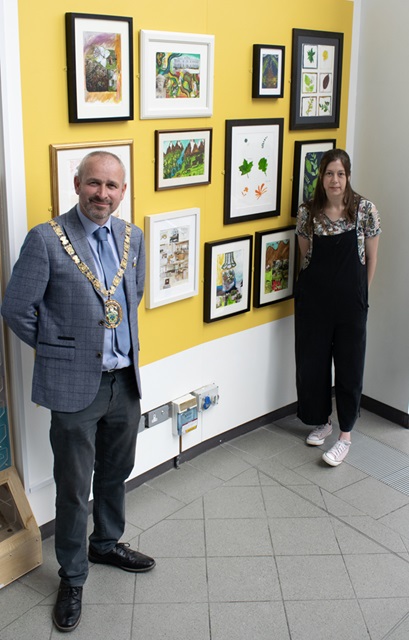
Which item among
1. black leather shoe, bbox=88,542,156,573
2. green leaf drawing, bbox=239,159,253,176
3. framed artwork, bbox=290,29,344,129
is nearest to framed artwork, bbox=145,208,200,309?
green leaf drawing, bbox=239,159,253,176

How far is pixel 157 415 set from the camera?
3.71 meters

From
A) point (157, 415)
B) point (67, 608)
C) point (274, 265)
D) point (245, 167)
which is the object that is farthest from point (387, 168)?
point (67, 608)

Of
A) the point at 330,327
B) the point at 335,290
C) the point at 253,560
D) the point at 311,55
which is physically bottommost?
the point at 253,560

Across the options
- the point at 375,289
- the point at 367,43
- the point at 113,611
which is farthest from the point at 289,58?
the point at 113,611

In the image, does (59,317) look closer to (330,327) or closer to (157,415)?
(157,415)

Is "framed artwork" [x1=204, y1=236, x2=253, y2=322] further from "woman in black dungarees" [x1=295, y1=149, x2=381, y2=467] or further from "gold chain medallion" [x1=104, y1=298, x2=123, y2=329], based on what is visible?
"gold chain medallion" [x1=104, y1=298, x2=123, y2=329]

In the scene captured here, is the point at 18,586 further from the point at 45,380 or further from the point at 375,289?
the point at 375,289

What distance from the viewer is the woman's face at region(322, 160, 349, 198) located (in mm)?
3838

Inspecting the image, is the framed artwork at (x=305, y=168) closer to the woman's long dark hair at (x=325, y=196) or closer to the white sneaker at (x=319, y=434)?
the woman's long dark hair at (x=325, y=196)

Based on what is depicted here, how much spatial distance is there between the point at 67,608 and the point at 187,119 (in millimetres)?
2163

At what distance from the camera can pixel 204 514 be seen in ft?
11.7

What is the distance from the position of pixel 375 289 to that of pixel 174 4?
6.91 ft

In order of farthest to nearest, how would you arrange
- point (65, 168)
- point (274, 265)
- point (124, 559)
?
point (274, 265), point (124, 559), point (65, 168)

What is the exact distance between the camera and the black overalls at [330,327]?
397 centimetres
